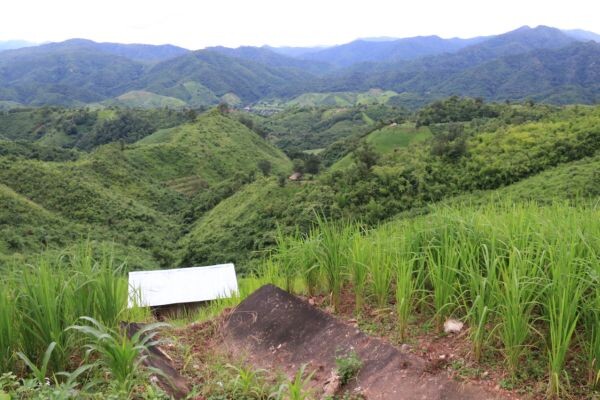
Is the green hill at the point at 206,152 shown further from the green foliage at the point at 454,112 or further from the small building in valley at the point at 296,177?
the green foliage at the point at 454,112

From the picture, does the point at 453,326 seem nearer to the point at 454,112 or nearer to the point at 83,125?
the point at 454,112

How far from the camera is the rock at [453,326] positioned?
3971mm

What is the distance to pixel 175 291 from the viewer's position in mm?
11805

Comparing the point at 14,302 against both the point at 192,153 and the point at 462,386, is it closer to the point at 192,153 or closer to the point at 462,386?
the point at 462,386

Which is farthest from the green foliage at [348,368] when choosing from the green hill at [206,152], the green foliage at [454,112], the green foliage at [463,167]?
the green hill at [206,152]

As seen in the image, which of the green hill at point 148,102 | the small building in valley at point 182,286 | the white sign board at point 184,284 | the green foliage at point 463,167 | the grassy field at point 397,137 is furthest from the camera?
the green hill at point 148,102

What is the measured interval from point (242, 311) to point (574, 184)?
19.3 metres

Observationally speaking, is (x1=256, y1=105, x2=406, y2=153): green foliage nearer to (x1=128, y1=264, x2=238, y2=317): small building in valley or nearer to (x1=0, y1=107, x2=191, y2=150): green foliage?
(x1=0, y1=107, x2=191, y2=150): green foliage

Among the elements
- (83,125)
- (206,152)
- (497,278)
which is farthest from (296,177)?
(83,125)

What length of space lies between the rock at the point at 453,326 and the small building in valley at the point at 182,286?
7.09 m

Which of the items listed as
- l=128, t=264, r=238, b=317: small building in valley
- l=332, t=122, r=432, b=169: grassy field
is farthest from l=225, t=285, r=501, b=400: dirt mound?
l=332, t=122, r=432, b=169: grassy field

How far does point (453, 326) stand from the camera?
3.99 m

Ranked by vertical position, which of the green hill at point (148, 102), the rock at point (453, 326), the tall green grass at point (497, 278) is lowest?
the rock at point (453, 326)

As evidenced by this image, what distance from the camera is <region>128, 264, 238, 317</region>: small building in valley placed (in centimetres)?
1129
